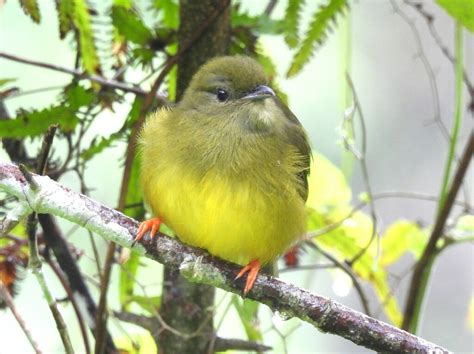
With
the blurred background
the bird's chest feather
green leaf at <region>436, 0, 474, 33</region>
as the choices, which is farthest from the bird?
the blurred background

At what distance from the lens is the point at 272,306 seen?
233 cm

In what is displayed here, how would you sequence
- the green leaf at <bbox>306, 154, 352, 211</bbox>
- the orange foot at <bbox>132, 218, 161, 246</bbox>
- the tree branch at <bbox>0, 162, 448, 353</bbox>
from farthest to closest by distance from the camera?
the green leaf at <bbox>306, 154, 352, 211</bbox>
the orange foot at <bbox>132, 218, 161, 246</bbox>
the tree branch at <bbox>0, 162, 448, 353</bbox>

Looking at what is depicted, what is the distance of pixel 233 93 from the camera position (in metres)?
2.95

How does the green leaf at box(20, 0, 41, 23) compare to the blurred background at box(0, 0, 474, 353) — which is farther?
the blurred background at box(0, 0, 474, 353)

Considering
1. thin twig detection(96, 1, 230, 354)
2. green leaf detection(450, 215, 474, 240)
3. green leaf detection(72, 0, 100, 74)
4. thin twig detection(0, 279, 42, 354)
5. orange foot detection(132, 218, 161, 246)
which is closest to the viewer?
orange foot detection(132, 218, 161, 246)

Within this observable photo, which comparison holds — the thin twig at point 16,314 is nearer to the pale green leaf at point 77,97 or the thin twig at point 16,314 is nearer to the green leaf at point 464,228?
the pale green leaf at point 77,97

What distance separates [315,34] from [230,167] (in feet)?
1.60

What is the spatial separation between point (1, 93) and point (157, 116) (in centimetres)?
50

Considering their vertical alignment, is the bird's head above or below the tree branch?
above

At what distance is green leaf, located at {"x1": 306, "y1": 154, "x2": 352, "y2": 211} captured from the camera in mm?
3152

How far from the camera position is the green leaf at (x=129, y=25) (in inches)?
111

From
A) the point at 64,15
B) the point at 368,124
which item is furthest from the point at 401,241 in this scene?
the point at 368,124

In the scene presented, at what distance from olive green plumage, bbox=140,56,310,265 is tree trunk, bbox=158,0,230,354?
0.11 metres

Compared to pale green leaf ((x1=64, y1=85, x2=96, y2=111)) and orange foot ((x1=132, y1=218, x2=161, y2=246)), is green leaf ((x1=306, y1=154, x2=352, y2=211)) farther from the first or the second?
pale green leaf ((x1=64, y1=85, x2=96, y2=111))
